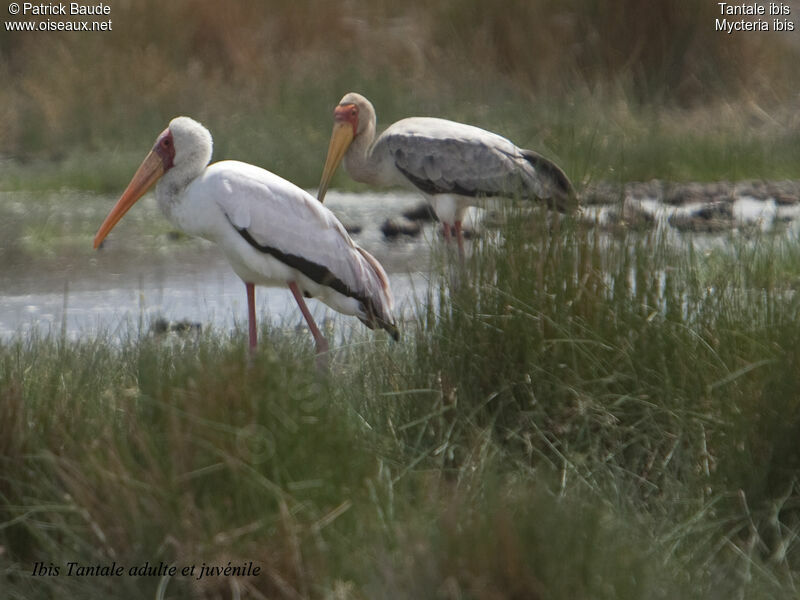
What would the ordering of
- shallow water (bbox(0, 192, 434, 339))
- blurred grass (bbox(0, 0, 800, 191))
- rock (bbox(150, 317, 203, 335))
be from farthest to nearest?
1. blurred grass (bbox(0, 0, 800, 191))
2. shallow water (bbox(0, 192, 434, 339))
3. rock (bbox(150, 317, 203, 335))

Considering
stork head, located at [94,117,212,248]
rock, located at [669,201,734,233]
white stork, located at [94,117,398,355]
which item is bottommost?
rock, located at [669,201,734,233]

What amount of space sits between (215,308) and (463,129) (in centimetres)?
168

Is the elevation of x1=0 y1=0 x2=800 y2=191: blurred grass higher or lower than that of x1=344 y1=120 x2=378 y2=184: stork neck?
higher

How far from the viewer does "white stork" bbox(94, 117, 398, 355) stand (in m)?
5.67

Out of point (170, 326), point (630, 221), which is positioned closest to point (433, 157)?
point (170, 326)

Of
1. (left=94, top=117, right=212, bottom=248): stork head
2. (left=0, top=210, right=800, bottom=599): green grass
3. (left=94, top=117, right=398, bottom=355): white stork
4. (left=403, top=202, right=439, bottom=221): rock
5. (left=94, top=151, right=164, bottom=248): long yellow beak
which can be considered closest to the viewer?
(left=0, top=210, right=800, bottom=599): green grass

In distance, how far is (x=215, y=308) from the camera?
7.57m

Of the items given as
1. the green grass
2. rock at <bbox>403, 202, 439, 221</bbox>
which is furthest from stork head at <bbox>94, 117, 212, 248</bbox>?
rock at <bbox>403, 202, 439, 221</bbox>

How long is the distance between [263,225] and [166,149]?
0.57 meters

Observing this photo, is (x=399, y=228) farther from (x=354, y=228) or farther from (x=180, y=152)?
(x=180, y=152)

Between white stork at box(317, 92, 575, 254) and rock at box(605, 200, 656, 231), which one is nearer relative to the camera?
rock at box(605, 200, 656, 231)

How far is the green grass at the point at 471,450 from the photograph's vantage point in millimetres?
3018

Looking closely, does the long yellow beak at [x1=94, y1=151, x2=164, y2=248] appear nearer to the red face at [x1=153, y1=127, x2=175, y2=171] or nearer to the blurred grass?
the red face at [x1=153, y1=127, x2=175, y2=171]

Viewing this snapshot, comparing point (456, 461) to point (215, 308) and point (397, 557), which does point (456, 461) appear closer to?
point (397, 557)
